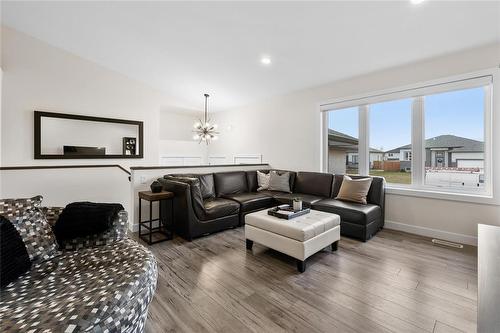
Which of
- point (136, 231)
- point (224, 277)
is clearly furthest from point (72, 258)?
point (136, 231)

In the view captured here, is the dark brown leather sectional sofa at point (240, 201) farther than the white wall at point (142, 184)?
No

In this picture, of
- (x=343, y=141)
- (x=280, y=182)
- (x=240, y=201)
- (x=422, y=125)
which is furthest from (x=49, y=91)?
(x=422, y=125)

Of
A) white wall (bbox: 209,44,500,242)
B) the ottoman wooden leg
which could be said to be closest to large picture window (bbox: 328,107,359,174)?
white wall (bbox: 209,44,500,242)

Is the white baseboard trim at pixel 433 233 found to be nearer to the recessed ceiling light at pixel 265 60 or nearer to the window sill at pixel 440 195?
the window sill at pixel 440 195

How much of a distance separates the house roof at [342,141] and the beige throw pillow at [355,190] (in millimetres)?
812

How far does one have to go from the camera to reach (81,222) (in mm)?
1702

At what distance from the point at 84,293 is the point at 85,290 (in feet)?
0.11

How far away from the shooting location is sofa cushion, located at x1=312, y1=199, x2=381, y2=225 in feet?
9.98

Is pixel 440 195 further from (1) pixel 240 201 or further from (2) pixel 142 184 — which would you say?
(2) pixel 142 184

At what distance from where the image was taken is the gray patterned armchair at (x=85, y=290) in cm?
98

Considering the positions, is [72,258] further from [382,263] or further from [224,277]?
[382,263]

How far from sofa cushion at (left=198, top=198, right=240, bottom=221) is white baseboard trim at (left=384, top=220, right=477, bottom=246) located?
8.13ft

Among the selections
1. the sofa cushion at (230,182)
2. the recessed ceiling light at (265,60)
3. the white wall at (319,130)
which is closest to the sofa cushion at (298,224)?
the sofa cushion at (230,182)

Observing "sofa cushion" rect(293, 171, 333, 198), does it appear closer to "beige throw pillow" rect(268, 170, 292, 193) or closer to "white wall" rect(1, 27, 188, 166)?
"beige throw pillow" rect(268, 170, 292, 193)
